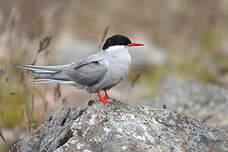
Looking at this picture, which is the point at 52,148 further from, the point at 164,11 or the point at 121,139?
the point at 164,11

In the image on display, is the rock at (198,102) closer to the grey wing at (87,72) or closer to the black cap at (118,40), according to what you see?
the black cap at (118,40)

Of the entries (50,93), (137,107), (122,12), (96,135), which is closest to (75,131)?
(96,135)

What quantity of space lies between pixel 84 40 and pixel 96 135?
31.9ft

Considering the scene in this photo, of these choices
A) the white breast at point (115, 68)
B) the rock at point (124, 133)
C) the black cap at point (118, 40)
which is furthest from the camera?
the black cap at point (118, 40)

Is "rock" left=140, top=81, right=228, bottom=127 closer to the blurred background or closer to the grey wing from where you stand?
the grey wing

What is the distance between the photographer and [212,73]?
366 inches

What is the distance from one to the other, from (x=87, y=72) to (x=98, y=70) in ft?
0.49

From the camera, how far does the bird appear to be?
368 centimetres

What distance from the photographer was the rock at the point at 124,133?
2.84m

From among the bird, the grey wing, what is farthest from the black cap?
the grey wing

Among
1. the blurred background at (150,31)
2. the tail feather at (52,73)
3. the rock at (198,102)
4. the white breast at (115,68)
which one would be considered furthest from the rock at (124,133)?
the blurred background at (150,31)

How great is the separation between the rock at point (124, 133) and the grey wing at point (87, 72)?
0.33 metres

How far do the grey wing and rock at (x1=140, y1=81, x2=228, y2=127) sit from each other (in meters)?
2.29

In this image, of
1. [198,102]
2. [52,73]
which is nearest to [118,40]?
[52,73]
